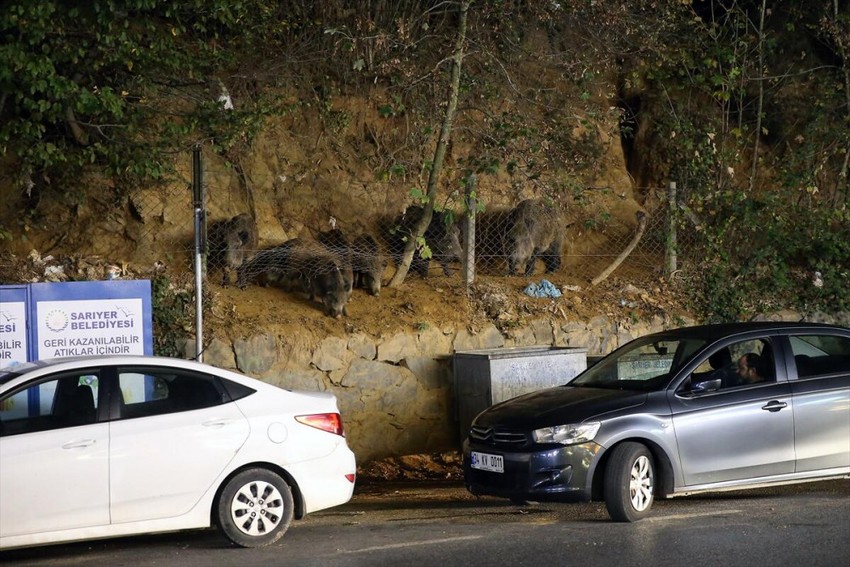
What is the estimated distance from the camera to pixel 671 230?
1466 centimetres

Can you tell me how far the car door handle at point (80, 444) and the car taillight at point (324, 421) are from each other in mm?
1553

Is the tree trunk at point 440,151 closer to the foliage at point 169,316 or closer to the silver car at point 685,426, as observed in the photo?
the foliage at point 169,316

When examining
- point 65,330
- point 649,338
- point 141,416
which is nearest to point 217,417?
point 141,416

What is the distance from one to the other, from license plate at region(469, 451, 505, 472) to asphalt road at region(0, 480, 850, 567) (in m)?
0.46

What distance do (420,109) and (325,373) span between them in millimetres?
4181

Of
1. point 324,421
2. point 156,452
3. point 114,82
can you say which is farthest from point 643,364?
point 114,82

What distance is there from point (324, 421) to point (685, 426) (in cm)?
302

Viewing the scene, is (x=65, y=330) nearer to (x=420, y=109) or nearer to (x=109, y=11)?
(x=109, y=11)

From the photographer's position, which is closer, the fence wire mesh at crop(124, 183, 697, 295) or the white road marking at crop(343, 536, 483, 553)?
the white road marking at crop(343, 536, 483, 553)

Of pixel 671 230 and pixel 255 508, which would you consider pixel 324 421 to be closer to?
pixel 255 508

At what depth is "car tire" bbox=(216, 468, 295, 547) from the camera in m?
7.70

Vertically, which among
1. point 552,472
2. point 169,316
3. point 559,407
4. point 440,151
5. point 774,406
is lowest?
point 552,472

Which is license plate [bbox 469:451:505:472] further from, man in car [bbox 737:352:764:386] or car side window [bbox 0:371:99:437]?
car side window [bbox 0:371:99:437]

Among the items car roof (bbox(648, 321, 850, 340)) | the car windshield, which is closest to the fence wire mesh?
the car windshield
